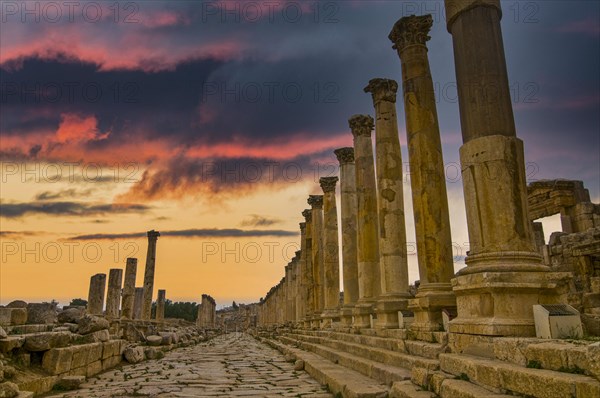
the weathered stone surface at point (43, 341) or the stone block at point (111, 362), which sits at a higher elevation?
the weathered stone surface at point (43, 341)

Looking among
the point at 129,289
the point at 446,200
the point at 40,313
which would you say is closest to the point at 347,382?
the point at 446,200

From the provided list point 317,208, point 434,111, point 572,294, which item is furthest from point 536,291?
point 317,208

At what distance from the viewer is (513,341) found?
5.09 m

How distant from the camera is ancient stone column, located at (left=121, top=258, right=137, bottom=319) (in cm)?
3653

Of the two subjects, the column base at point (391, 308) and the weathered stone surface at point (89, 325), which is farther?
the weathered stone surface at point (89, 325)

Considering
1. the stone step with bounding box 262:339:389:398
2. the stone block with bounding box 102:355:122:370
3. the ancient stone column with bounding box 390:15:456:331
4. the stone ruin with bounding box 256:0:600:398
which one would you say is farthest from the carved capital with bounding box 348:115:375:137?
the stone block with bounding box 102:355:122:370

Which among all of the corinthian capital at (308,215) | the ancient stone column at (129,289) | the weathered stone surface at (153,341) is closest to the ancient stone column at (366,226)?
the weathered stone surface at (153,341)

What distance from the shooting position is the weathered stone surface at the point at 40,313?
43.4 feet

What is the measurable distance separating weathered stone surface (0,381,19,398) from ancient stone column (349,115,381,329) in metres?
9.77

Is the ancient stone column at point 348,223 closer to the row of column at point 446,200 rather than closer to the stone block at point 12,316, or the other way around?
the row of column at point 446,200

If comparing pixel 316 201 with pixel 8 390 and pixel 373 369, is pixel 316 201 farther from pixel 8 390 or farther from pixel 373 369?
pixel 8 390

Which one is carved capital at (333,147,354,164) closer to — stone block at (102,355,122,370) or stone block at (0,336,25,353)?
stone block at (102,355,122,370)

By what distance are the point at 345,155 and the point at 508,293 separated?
14.3m

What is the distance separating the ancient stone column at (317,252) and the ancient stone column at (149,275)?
64.5 feet
